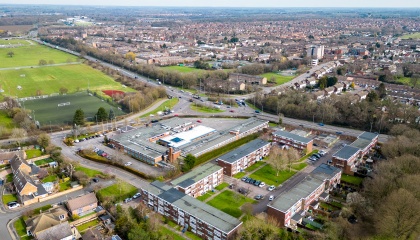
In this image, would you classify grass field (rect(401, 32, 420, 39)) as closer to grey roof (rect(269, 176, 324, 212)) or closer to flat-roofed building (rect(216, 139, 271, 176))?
flat-roofed building (rect(216, 139, 271, 176))

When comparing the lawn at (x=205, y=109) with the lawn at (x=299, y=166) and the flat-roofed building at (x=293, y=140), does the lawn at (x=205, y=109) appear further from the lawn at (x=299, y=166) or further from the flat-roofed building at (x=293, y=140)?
the lawn at (x=299, y=166)

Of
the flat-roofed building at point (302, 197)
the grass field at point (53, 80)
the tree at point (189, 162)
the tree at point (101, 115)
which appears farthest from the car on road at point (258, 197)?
the grass field at point (53, 80)

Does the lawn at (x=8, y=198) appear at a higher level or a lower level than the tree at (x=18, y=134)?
lower

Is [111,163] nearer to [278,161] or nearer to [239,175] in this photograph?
[239,175]

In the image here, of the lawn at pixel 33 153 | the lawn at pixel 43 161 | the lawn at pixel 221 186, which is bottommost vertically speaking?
the lawn at pixel 221 186

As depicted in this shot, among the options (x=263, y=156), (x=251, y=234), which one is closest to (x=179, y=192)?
(x=251, y=234)

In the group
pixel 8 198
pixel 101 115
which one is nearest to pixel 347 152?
pixel 101 115

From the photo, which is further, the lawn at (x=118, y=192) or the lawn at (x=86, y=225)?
the lawn at (x=118, y=192)

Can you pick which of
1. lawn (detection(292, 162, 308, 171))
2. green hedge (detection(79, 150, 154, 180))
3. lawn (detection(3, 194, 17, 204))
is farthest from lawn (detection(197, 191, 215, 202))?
lawn (detection(3, 194, 17, 204))
